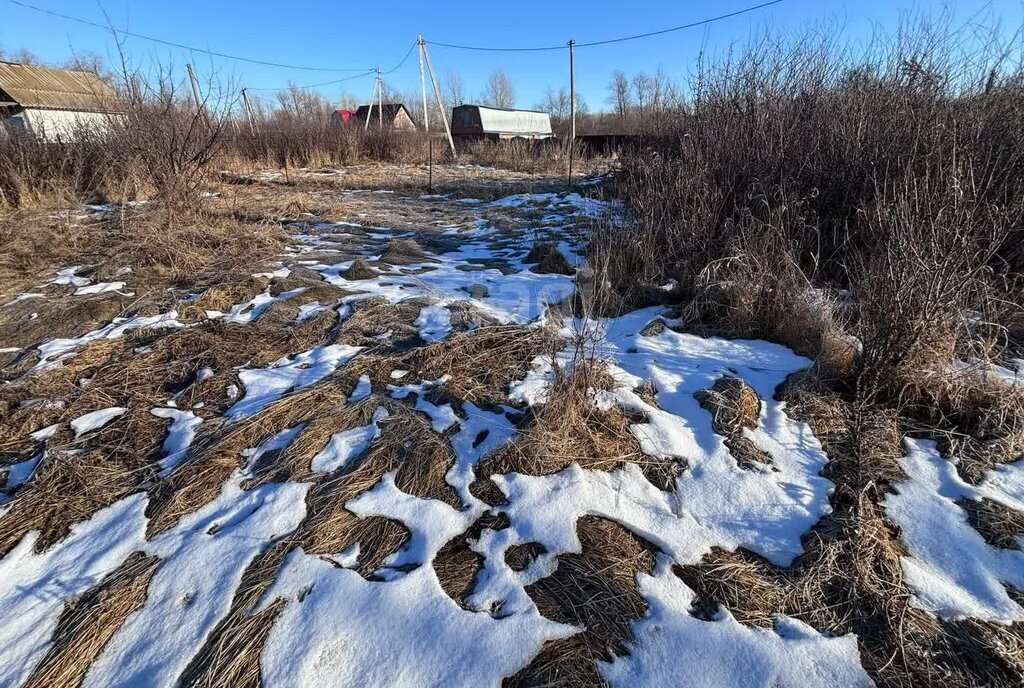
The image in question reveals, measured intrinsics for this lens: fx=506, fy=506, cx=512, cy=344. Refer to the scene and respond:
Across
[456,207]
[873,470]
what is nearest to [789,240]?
[873,470]

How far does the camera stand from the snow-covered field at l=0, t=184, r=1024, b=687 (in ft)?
4.75

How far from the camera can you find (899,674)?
55.2 inches

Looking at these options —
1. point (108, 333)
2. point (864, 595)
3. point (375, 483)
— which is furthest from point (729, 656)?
point (108, 333)

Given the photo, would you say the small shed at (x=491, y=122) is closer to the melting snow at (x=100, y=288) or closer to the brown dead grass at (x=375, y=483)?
the melting snow at (x=100, y=288)

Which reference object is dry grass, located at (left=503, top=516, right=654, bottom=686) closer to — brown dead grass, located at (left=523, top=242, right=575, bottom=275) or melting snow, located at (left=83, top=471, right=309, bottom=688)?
melting snow, located at (left=83, top=471, right=309, bottom=688)

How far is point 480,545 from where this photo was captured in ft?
6.07

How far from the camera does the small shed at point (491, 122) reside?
26328 mm

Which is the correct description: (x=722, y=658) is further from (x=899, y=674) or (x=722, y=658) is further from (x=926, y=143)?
(x=926, y=143)

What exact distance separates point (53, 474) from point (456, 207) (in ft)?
25.3

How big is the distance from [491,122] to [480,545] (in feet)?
92.1

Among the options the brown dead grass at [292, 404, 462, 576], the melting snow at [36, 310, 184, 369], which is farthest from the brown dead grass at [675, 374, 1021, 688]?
the melting snow at [36, 310, 184, 369]

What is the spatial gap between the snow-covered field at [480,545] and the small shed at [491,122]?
24.3 meters

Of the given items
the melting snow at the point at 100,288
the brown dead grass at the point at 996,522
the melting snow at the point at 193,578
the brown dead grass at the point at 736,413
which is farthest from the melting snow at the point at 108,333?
the brown dead grass at the point at 996,522

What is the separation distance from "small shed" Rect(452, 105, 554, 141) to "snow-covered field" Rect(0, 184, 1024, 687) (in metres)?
24.3
